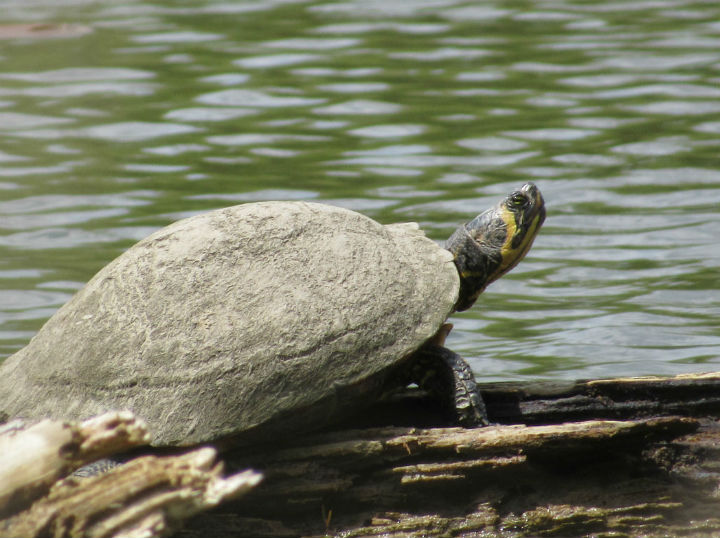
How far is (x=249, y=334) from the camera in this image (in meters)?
4.25

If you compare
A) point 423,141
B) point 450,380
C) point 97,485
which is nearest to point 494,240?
point 450,380

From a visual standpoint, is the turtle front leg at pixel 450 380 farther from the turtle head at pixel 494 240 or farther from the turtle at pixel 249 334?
the turtle head at pixel 494 240

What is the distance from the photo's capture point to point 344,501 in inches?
170

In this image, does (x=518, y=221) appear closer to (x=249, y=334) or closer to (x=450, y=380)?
(x=450, y=380)

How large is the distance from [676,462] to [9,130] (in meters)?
8.49

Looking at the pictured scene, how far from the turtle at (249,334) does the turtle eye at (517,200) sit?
2.76 ft

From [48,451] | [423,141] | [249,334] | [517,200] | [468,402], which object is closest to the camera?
[48,451]

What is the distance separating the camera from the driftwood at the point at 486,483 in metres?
4.25

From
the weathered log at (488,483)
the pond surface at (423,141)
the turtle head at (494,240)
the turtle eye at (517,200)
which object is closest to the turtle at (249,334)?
the weathered log at (488,483)

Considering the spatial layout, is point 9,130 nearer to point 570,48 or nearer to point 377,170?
point 377,170

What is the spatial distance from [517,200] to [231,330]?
1.91 metres

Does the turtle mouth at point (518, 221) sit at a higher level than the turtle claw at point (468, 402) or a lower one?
higher

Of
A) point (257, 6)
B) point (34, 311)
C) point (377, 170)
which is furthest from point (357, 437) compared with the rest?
point (257, 6)

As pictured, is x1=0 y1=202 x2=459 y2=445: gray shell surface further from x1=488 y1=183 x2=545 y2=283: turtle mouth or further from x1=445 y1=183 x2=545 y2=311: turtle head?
x1=488 y1=183 x2=545 y2=283: turtle mouth
